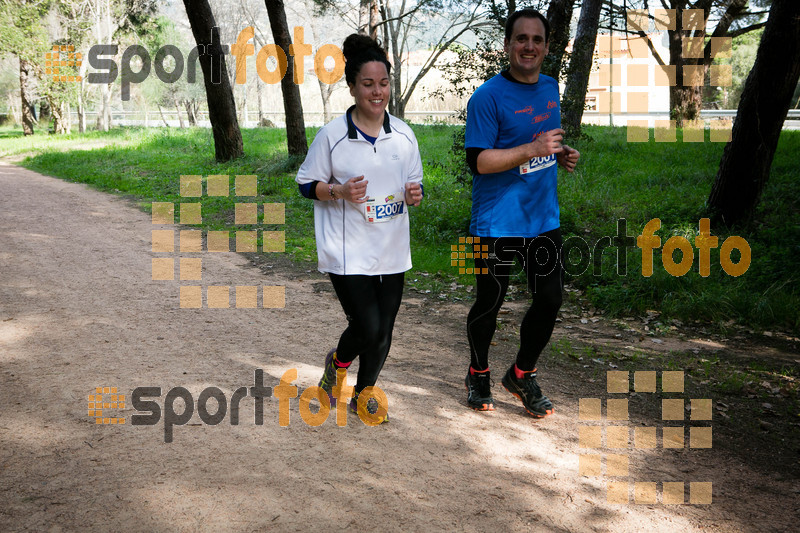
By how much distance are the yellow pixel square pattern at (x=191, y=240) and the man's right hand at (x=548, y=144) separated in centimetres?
694

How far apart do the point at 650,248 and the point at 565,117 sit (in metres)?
4.54

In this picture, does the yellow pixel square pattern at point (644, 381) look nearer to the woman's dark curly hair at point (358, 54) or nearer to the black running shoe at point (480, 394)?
the black running shoe at point (480, 394)

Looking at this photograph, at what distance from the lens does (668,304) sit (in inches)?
277

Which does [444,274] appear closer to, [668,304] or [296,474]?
[668,304]

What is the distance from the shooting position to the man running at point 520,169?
3900mm

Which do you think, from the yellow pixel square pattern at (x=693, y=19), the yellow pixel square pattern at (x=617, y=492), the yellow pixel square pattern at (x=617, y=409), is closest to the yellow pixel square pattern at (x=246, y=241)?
the yellow pixel square pattern at (x=617, y=409)

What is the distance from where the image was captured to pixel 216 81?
1720 centimetres

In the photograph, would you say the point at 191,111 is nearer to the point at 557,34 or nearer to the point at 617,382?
the point at 557,34

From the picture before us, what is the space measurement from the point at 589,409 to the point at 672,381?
1.09m

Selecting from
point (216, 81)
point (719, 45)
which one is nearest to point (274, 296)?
point (216, 81)

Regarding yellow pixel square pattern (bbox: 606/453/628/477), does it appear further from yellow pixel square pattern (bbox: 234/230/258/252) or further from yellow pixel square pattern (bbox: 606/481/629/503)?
yellow pixel square pattern (bbox: 234/230/258/252)

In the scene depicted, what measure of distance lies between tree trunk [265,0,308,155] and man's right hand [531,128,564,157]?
40.3ft

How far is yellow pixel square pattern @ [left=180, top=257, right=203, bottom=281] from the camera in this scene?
26.6ft

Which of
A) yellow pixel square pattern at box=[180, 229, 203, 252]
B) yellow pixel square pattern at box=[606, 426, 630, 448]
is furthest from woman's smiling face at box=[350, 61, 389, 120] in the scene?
yellow pixel square pattern at box=[180, 229, 203, 252]
